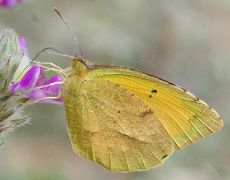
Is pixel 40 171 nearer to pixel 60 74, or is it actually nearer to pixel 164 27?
pixel 164 27

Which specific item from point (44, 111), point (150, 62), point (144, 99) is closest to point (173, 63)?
point (150, 62)

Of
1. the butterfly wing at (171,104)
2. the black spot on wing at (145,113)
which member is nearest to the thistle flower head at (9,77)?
the butterfly wing at (171,104)

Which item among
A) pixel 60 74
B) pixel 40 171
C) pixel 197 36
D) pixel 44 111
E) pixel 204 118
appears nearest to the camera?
pixel 60 74

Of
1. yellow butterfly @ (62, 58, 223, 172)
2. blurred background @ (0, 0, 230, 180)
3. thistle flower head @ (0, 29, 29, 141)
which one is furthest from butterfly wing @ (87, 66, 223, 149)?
blurred background @ (0, 0, 230, 180)

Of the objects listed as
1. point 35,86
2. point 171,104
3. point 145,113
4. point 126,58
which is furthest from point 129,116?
point 126,58

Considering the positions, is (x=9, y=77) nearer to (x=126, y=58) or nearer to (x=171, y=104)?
(x=171, y=104)

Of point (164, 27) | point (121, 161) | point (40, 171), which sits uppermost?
point (164, 27)

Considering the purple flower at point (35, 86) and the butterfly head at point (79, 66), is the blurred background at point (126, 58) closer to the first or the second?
the butterfly head at point (79, 66)
